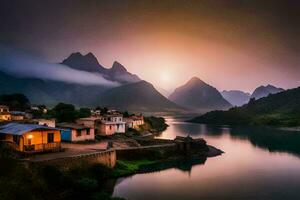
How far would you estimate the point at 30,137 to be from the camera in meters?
33.8

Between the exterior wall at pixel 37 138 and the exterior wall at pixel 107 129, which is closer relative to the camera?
the exterior wall at pixel 37 138

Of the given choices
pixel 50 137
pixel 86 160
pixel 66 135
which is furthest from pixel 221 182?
pixel 66 135

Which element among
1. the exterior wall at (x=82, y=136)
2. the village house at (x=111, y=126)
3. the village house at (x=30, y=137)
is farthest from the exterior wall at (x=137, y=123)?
the village house at (x=30, y=137)

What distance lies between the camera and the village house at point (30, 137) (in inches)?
1307

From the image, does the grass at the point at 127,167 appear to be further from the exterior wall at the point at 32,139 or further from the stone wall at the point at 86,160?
the exterior wall at the point at 32,139

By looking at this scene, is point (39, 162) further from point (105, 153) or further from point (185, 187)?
point (185, 187)

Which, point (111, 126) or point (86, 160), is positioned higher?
point (111, 126)

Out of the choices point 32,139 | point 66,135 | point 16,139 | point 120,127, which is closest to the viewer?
point 16,139

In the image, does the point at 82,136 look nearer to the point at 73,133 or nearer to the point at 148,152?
the point at 73,133

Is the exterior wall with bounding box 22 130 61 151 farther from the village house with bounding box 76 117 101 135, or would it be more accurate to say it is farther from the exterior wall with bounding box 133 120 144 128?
the exterior wall with bounding box 133 120 144 128

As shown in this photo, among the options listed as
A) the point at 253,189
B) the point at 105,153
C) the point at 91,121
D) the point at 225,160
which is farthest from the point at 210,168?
the point at 91,121

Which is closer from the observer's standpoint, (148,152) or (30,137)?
(30,137)

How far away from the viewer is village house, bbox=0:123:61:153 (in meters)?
33.2

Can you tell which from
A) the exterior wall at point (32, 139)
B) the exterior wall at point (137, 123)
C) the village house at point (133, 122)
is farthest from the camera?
the exterior wall at point (137, 123)
